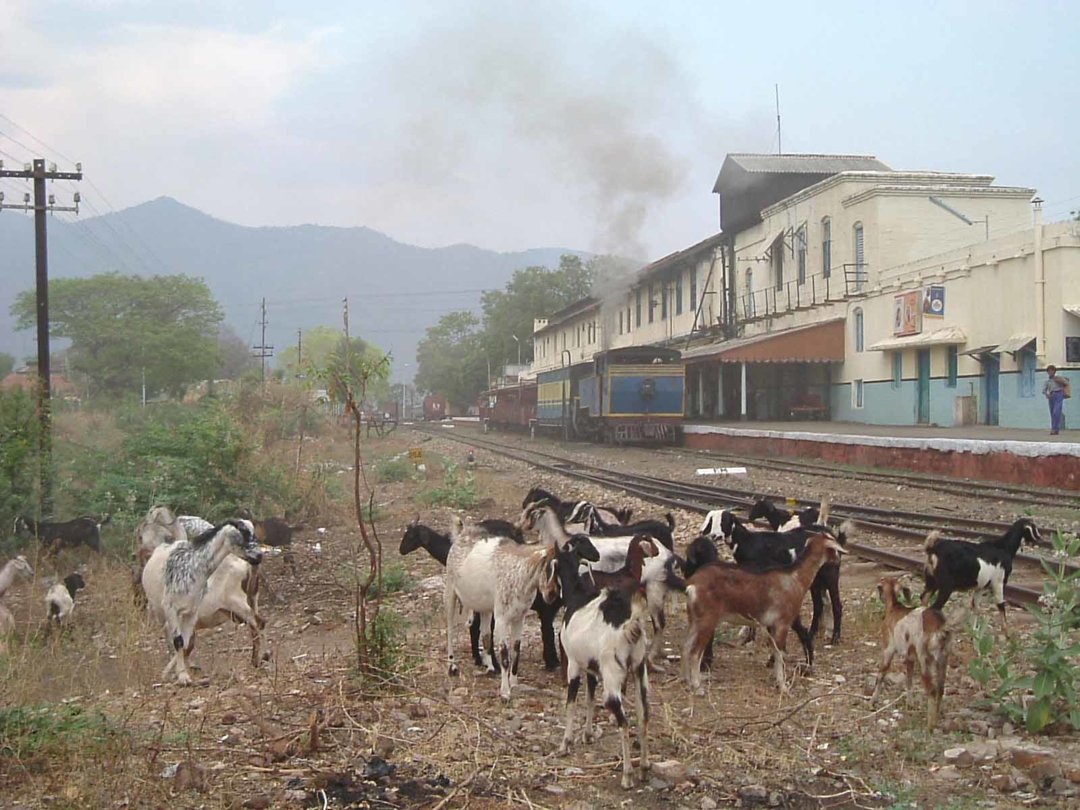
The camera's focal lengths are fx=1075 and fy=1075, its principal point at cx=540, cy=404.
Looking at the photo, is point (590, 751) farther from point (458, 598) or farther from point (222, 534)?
point (222, 534)

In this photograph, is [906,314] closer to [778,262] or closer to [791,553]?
[778,262]

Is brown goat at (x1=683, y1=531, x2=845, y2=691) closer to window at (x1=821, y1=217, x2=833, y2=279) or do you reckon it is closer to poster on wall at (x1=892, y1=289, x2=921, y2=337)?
poster on wall at (x1=892, y1=289, x2=921, y2=337)

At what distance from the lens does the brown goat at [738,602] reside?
22.0ft

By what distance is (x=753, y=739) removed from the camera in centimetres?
573

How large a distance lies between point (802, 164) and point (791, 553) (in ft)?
142

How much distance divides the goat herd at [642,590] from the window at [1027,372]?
20.6 meters

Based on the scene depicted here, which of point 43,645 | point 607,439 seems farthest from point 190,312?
point 43,645

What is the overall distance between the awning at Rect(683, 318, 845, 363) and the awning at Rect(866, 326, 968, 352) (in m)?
3.58

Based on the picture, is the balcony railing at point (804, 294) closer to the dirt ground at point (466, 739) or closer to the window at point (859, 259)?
the window at point (859, 259)

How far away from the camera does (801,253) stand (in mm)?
41906

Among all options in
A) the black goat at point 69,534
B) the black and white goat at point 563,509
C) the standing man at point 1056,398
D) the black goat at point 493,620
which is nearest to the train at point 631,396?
the standing man at point 1056,398

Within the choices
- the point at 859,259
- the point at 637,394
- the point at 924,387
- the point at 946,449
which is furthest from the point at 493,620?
the point at 859,259

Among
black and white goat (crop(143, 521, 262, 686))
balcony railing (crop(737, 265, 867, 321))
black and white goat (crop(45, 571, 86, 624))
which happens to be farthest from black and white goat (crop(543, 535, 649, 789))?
balcony railing (crop(737, 265, 867, 321))

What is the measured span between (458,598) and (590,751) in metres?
2.16
